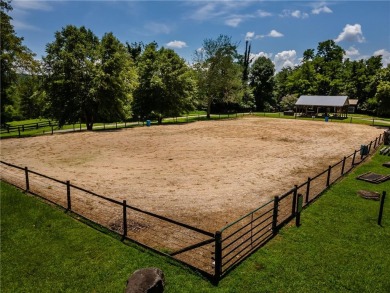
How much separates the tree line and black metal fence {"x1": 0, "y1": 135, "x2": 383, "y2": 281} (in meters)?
23.1

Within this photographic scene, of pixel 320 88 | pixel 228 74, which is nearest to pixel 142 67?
pixel 228 74

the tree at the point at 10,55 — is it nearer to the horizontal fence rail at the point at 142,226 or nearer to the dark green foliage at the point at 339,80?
the horizontal fence rail at the point at 142,226

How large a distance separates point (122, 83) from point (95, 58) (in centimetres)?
481

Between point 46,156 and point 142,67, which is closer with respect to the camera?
point 46,156

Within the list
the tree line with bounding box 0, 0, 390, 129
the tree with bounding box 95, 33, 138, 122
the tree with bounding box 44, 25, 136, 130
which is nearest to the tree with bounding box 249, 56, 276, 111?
the tree line with bounding box 0, 0, 390, 129

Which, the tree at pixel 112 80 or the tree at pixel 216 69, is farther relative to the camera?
the tree at pixel 216 69

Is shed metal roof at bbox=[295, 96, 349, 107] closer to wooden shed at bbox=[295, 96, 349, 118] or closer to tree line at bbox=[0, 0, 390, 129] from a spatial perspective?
wooden shed at bbox=[295, 96, 349, 118]

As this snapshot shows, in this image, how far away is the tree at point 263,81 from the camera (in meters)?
78.8

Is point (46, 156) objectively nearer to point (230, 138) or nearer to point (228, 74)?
point (230, 138)

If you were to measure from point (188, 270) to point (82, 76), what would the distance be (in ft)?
114

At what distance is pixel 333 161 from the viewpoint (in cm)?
2153

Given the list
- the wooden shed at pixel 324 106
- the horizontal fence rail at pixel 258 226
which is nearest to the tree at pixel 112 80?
the horizontal fence rail at pixel 258 226

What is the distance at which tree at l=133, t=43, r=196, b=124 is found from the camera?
155ft

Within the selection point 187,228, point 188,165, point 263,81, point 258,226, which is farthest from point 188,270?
point 263,81
